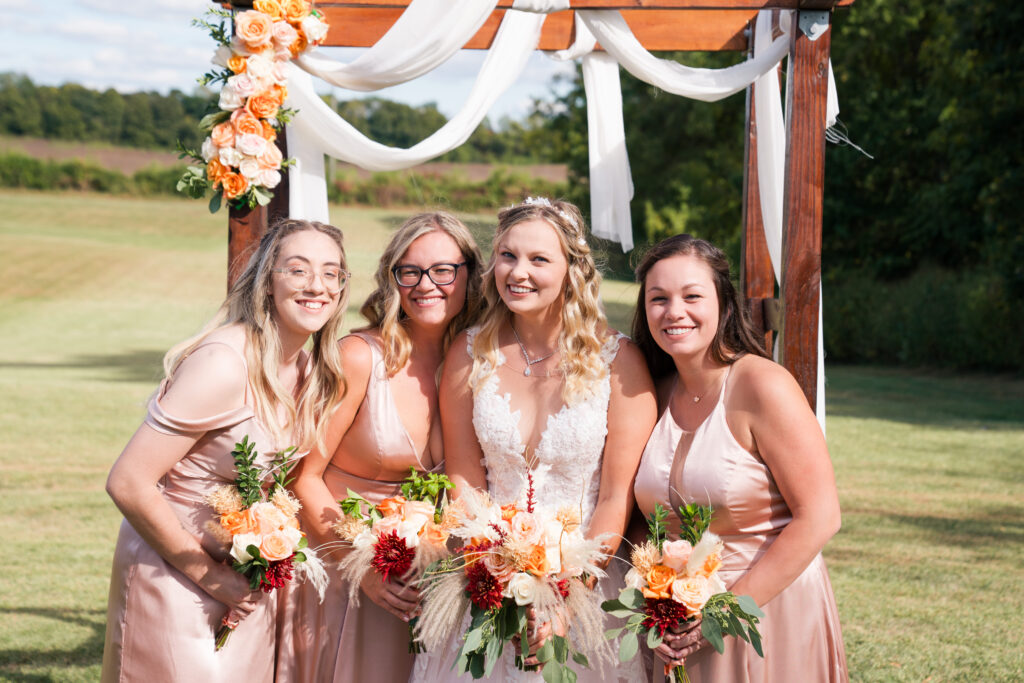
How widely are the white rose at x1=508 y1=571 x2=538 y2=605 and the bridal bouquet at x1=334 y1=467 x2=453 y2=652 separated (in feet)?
1.44

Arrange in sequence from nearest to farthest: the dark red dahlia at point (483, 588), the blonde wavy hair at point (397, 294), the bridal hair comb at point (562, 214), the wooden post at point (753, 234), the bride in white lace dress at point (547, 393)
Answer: the dark red dahlia at point (483, 588) → the bride in white lace dress at point (547, 393) → the bridal hair comb at point (562, 214) → the blonde wavy hair at point (397, 294) → the wooden post at point (753, 234)

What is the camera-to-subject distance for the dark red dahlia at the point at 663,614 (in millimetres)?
2936

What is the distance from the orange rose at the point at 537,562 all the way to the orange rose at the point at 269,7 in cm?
263

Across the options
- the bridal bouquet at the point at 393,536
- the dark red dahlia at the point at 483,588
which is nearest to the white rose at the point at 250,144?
the bridal bouquet at the point at 393,536

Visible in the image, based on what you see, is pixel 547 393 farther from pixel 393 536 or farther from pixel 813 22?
pixel 813 22

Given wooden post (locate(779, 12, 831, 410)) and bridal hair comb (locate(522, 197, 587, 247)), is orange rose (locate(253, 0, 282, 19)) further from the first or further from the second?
wooden post (locate(779, 12, 831, 410))

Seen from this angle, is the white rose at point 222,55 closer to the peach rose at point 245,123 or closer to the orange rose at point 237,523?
the peach rose at point 245,123

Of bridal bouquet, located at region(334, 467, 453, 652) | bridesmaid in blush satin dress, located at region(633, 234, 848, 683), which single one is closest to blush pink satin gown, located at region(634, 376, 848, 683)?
bridesmaid in blush satin dress, located at region(633, 234, 848, 683)

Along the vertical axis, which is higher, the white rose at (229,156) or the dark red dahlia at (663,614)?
the white rose at (229,156)

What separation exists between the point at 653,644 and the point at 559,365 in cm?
120

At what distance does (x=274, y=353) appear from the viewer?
3393 mm

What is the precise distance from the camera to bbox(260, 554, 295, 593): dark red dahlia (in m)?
3.14

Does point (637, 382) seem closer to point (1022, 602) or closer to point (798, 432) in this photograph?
point (798, 432)

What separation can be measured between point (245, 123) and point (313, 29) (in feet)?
1.85
